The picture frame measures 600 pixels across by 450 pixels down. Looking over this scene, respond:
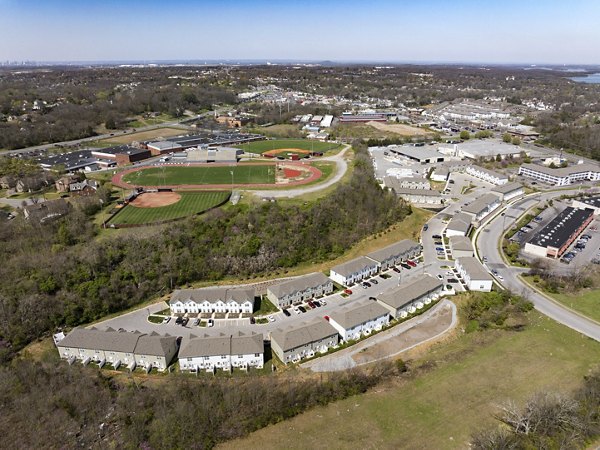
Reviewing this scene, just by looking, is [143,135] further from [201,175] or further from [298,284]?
[298,284]

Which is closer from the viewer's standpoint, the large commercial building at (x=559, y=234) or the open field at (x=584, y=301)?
the open field at (x=584, y=301)

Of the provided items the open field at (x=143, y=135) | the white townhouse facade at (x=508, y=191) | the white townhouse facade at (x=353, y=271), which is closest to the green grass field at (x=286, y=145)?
the open field at (x=143, y=135)

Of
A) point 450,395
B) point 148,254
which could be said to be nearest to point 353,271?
point 450,395

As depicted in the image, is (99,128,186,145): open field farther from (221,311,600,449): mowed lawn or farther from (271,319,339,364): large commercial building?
(221,311,600,449): mowed lawn

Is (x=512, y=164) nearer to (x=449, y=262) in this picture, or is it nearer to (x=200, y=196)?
(x=449, y=262)

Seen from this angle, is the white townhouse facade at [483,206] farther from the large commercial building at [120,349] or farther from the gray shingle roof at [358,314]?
the large commercial building at [120,349]

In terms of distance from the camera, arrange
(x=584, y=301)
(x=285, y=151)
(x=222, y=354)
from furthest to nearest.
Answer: (x=285, y=151) < (x=584, y=301) < (x=222, y=354)

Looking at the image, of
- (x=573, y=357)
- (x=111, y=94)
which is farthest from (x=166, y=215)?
(x=111, y=94)
